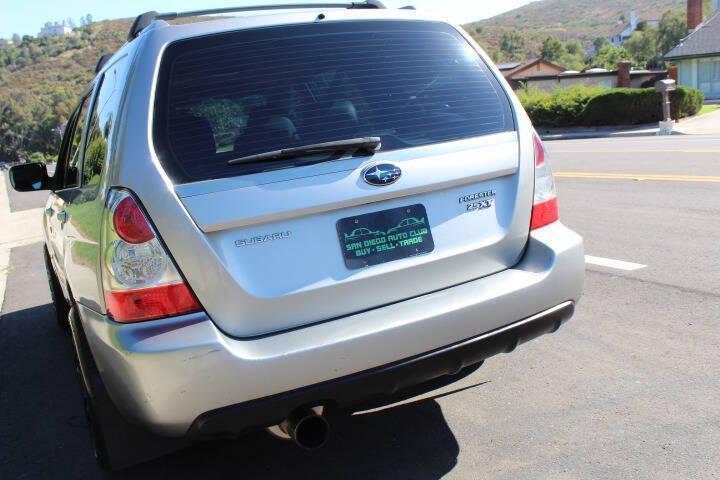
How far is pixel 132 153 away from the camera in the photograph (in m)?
2.63

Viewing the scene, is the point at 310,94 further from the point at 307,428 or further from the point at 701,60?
the point at 701,60

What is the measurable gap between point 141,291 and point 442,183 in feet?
4.03

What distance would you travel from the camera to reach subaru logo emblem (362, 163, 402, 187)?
9.03 feet

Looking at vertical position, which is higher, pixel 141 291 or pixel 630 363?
pixel 141 291

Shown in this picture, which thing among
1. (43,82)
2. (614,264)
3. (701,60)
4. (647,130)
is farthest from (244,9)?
(43,82)

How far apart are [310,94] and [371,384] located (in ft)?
3.85

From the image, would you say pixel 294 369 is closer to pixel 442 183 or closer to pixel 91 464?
pixel 442 183

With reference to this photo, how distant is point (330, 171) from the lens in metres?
2.73

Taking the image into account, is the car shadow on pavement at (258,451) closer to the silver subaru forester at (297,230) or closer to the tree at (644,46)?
the silver subaru forester at (297,230)

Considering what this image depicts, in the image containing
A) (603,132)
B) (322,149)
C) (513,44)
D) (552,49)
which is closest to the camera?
(322,149)

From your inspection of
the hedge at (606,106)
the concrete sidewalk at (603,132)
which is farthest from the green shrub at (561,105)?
the concrete sidewalk at (603,132)

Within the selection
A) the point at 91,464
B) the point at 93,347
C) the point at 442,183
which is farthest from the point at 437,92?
the point at 91,464

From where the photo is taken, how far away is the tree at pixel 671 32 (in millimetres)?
92688

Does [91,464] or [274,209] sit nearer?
[274,209]
